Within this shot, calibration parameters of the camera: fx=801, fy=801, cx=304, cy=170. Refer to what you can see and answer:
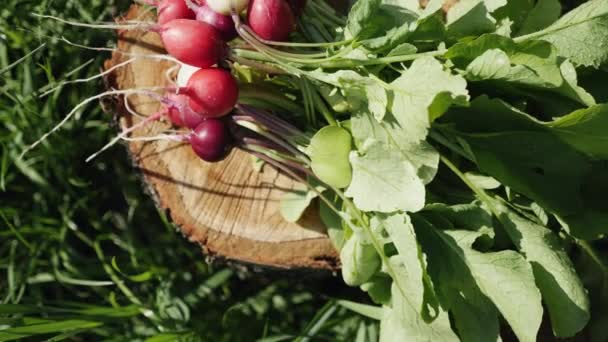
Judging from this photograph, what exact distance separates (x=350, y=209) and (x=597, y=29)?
472mm

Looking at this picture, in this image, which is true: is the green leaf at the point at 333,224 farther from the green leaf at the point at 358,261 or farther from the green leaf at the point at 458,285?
the green leaf at the point at 458,285

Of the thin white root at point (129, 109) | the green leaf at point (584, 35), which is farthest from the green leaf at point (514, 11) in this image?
the thin white root at point (129, 109)

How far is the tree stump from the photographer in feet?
4.86

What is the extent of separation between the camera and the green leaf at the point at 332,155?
1.28 m

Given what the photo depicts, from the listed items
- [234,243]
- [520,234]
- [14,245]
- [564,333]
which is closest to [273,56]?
[234,243]

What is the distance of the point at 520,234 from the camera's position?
1259 millimetres

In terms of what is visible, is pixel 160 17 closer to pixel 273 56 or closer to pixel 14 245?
pixel 273 56

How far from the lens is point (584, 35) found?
3.94 ft

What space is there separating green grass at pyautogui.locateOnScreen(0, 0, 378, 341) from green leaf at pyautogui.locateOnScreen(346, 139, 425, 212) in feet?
1.66

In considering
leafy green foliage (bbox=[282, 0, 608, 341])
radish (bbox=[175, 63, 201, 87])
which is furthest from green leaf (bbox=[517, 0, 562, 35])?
radish (bbox=[175, 63, 201, 87])

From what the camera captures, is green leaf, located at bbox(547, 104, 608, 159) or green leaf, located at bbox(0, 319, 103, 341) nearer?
green leaf, located at bbox(547, 104, 608, 159)

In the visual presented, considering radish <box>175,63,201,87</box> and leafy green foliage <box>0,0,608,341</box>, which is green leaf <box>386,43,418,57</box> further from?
radish <box>175,63,201,87</box>

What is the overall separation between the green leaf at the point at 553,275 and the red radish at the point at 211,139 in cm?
48

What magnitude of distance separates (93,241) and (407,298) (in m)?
0.95
